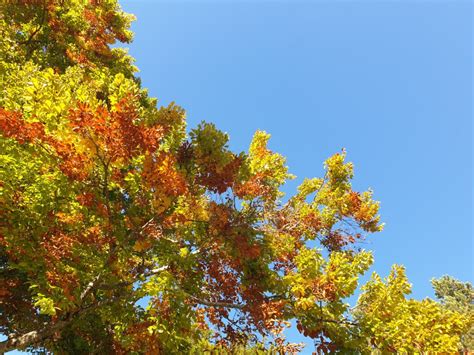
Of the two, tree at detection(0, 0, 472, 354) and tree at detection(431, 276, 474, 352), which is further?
tree at detection(431, 276, 474, 352)

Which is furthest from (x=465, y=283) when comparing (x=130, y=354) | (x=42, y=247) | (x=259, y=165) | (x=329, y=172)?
(x=42, y=247)

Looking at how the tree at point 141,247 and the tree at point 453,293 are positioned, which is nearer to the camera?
the tree at point 141,247

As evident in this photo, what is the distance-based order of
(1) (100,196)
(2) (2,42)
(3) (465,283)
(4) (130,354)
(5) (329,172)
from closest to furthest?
(1) (100,196) < (4) (130,354) < (2) (2,42) < (5) (329,172) < (3) (465,283)

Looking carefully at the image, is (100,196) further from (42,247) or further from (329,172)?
(329,172)

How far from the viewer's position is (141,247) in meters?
8.12

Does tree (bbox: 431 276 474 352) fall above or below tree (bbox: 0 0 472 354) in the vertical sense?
above

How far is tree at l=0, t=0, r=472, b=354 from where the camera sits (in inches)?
270

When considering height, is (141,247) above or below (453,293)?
below

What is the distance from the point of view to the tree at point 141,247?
6848mm

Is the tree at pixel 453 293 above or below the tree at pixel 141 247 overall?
above

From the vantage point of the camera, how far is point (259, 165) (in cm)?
1252

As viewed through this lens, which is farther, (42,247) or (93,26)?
(93,26)

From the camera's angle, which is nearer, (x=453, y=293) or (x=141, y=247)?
(x=141, y=247)

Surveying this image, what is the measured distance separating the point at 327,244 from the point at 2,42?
12.8m
